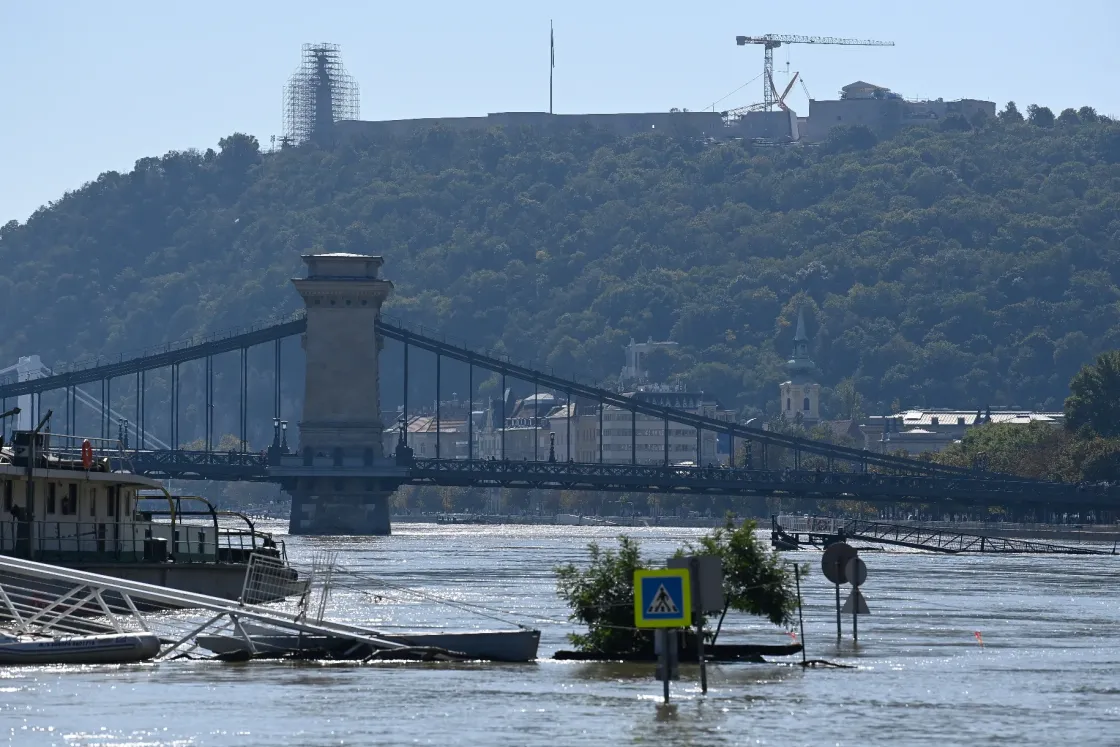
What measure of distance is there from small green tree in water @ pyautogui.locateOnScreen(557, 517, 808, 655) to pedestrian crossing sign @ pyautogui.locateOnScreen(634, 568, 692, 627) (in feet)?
27.5

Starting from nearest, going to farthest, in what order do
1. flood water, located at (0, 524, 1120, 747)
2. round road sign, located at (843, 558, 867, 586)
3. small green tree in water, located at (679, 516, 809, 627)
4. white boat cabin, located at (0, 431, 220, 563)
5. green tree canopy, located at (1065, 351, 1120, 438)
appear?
flood water, located at (0, 524, 1120, 747) < small green tree in water, located at (679, 516, 809, 627) < round road sign, located at (843, 558, 867, 586) < white boat cabin, located at (0, 431, 220, 563) < green tree canopy, located at (1065, 351, 1120, 438)

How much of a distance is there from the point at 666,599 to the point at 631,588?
29.6 ft

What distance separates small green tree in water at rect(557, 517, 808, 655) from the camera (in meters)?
46.3

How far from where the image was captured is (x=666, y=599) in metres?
37.1

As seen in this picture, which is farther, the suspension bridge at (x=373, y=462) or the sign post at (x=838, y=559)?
the suspension bridge at (x=373, y=462)

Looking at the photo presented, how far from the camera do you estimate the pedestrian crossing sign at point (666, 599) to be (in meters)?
37.0

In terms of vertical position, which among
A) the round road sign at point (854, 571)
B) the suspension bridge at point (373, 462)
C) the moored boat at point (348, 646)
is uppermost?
the suspension bridge at point (373, 462)

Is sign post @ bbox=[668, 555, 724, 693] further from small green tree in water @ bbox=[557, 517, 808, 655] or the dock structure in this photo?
the dock structure

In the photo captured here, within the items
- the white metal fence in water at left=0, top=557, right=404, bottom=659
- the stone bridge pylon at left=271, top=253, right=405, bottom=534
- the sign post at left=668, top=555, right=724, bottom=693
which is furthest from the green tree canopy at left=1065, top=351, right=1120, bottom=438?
the sign post at left=668, top=555, right=724, bottom=693

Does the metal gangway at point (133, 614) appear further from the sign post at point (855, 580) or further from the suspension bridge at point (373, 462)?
the suspension bridge at point (373, 462)

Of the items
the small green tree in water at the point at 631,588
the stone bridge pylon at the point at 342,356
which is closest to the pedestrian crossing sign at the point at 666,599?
the small green tree in water at the point at 631,588

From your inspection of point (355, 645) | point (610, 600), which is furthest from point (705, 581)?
point (355, 645)

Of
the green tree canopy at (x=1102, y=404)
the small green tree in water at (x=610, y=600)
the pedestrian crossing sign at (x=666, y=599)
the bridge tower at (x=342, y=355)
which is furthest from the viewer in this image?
the green tree canopy at (x=1102, y=404)

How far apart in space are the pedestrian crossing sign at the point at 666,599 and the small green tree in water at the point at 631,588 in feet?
27.5
